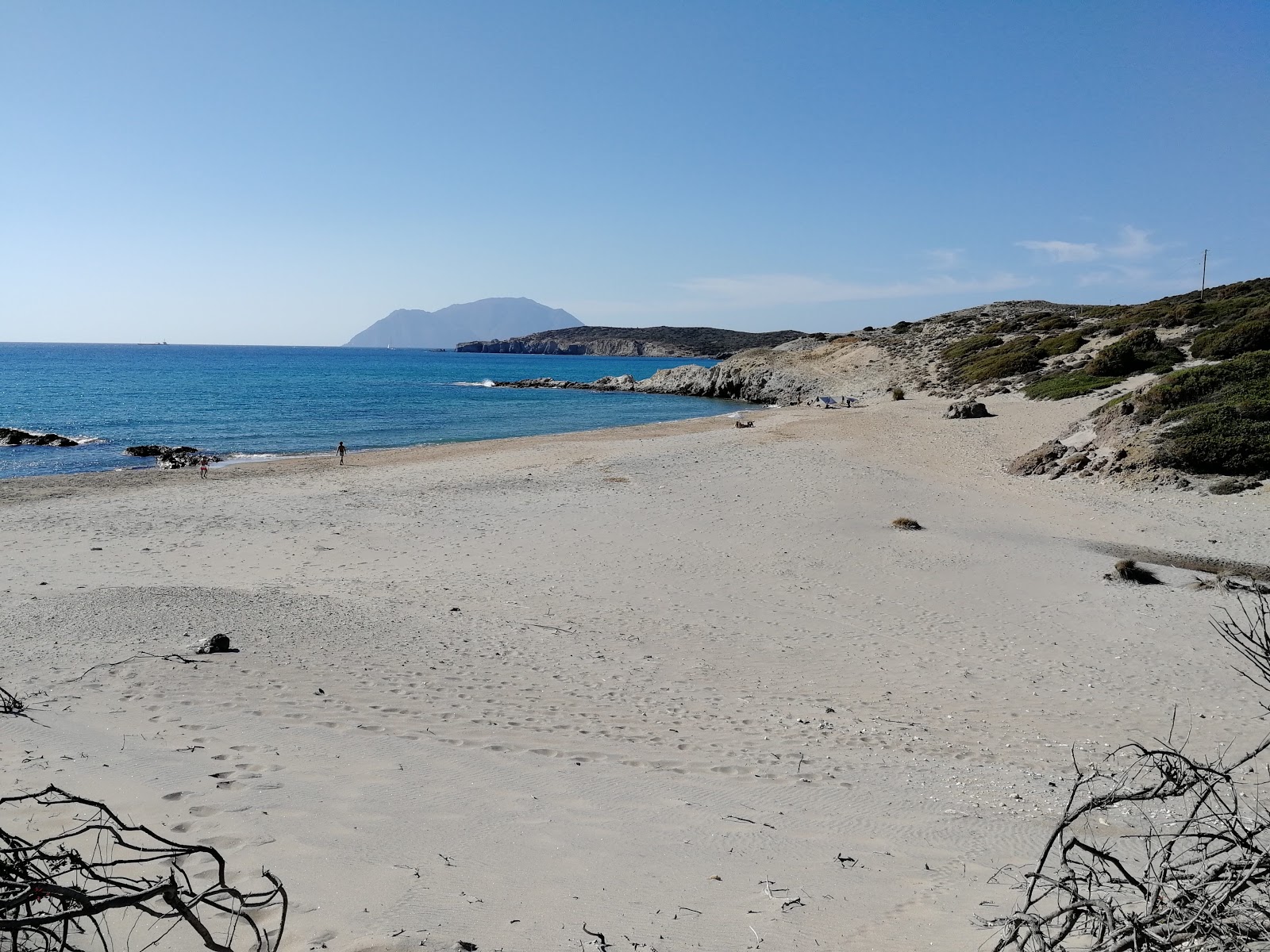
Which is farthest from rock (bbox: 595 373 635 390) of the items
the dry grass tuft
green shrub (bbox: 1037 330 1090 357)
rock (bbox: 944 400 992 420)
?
the dry grass tuft

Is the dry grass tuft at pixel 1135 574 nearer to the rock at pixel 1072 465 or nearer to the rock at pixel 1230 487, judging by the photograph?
the rock at pixel 1230 487

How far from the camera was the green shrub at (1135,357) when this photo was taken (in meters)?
32.6

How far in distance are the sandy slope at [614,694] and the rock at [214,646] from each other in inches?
8.7

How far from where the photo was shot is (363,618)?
1064 cm

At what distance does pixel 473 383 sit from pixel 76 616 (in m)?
77.5

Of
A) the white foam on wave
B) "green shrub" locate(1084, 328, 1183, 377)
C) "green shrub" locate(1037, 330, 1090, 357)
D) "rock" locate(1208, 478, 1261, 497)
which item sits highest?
"green shrub" locate(1037, 330, 1090, 357)

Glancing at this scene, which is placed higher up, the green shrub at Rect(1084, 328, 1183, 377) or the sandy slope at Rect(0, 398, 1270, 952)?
the green shrub at Rect(1084, 328, 1183, 377)

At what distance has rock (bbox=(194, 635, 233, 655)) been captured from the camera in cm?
900

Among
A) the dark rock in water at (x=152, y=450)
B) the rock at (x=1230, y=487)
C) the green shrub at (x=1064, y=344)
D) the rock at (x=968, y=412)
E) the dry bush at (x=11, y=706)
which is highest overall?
the green shrub at (x=1064, y=344)

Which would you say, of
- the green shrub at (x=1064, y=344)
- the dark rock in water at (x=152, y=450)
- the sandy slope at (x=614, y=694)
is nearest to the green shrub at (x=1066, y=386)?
the green shrub at (x=1064, y=344)

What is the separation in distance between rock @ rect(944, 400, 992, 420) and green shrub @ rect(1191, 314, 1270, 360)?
825 centimetres

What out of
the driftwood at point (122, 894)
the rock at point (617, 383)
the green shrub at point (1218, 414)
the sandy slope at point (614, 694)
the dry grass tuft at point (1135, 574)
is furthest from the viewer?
the rock at point (617, 383)

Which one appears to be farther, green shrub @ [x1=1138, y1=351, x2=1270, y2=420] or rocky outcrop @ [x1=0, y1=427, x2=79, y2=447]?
rocky outcrop @ [x1=0, y1=427, x2=79, y2=447]

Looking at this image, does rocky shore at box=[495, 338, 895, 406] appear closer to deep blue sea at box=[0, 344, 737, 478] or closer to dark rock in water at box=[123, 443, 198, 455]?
deep blue sea at box=[0, 344, 737, 478]
